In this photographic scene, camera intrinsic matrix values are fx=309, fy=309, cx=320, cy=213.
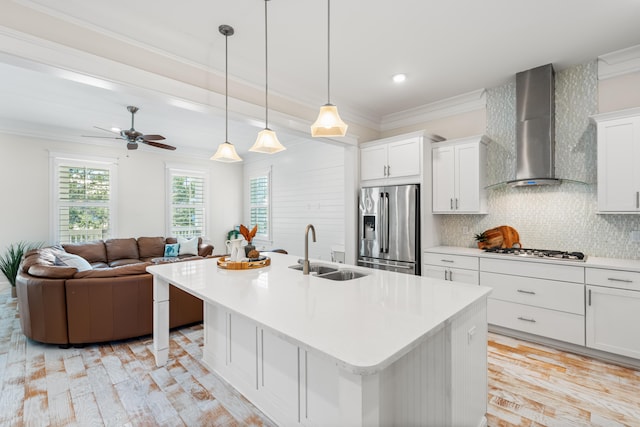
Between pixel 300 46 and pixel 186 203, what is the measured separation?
5.39 meters

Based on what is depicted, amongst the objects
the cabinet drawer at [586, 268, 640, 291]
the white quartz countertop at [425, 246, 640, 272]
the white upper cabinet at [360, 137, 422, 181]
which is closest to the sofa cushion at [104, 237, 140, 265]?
the white upper cabinet at [360, 137, 422, 181]

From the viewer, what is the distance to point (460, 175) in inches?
149

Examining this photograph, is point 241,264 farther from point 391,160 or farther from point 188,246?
point 188,246

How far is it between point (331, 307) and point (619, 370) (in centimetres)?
284

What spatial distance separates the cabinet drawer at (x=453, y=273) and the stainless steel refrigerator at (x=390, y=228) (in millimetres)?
162

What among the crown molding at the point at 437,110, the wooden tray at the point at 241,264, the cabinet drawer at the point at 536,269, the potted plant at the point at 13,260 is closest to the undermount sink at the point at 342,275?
the wooden tray at the point at 241,264

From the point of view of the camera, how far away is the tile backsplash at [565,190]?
10.3 ft

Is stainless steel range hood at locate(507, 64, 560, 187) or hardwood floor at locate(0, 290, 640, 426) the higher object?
stainless steel range hood at locate(507, 64, 560, 187)

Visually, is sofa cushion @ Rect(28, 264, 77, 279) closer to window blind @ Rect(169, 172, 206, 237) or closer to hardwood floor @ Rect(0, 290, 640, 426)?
hardwood floor @ Rect(0, 290, 640, 426)

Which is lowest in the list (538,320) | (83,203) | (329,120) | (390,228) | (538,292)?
(538,320)

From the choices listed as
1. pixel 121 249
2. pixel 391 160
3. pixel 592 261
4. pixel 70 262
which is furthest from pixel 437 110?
pixel 121 249

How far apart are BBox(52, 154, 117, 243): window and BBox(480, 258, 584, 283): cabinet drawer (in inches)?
259

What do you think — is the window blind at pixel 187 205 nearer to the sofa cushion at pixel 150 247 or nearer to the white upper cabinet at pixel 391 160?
the sofa cushion at pixel 150 247

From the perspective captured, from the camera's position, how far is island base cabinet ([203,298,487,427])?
1.00 m
